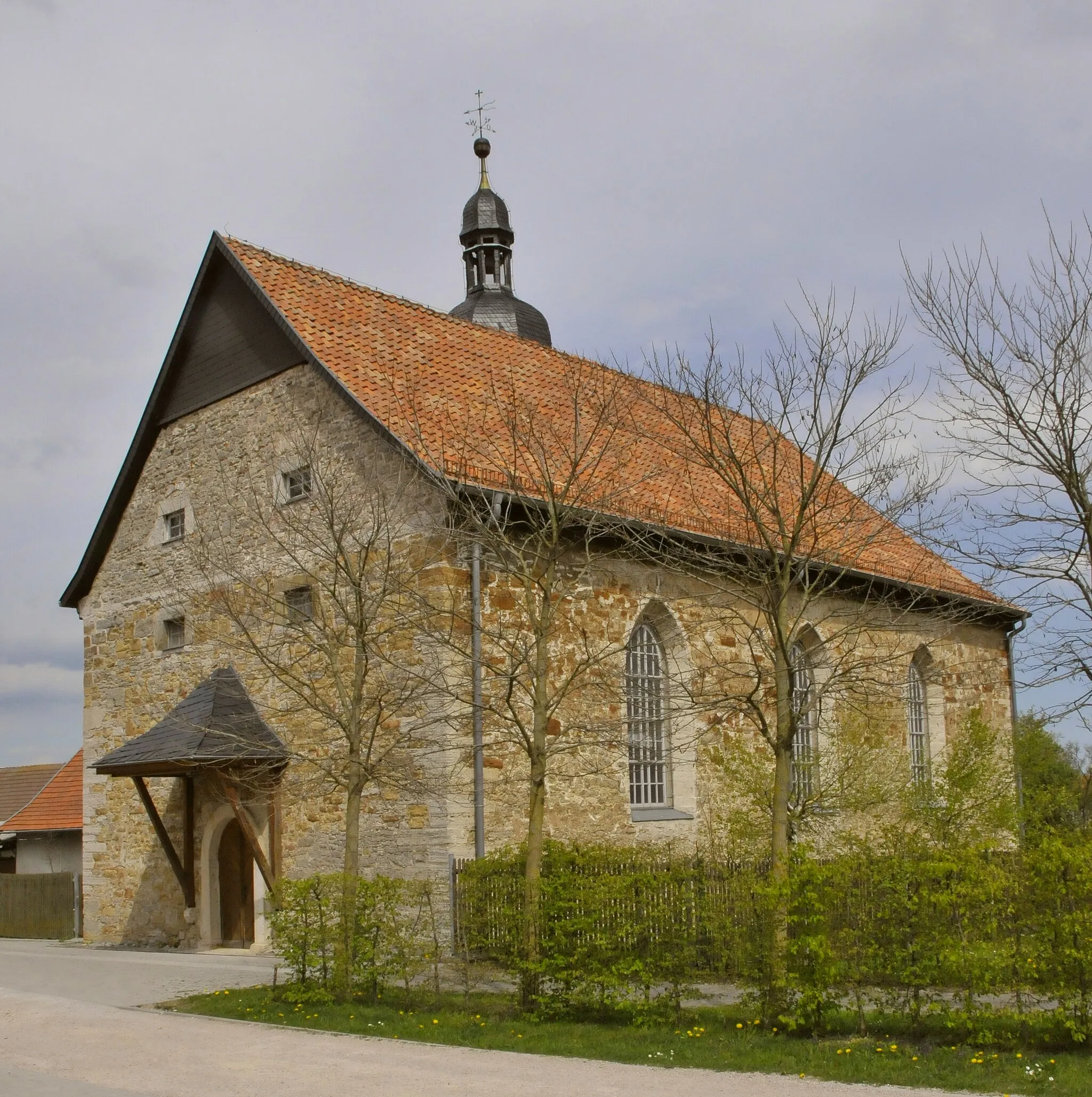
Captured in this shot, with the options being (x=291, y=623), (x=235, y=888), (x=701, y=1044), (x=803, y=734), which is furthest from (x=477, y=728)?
(x=803, y=734)

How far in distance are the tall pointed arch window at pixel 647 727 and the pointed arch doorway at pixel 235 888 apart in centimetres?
516

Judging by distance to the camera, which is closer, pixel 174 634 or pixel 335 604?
pixel 335 604

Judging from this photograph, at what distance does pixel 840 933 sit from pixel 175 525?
12.8m

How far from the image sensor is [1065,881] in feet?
28.5

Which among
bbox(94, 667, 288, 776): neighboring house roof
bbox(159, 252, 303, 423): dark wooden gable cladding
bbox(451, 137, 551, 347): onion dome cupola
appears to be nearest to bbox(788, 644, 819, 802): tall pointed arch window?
bbox(94, 667, 288, 776): neighboring house roof

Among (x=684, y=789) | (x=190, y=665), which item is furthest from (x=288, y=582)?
(x=684, y=789)

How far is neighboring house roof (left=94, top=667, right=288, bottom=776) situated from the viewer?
51.9 feet

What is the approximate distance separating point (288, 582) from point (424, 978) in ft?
19.2

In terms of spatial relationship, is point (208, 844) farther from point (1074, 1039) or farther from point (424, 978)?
point (1074, 1039)

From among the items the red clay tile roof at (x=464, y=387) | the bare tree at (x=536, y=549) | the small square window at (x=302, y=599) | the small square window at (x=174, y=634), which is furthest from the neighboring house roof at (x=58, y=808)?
the bare tree at (x=536, y=549)

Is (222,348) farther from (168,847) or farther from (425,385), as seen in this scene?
(168,847)

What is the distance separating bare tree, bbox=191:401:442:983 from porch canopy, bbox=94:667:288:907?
0.37m

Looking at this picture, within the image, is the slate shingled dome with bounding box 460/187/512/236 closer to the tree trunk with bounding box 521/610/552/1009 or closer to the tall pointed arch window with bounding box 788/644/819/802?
the tall pointed arch window with bounding box 788/644/819/802

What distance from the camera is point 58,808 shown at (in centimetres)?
2719
